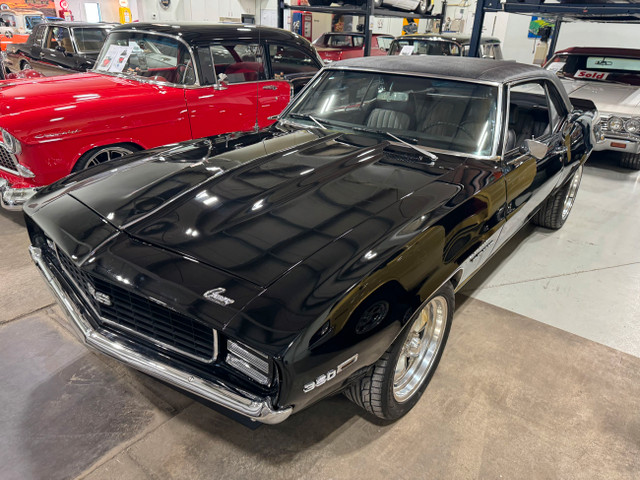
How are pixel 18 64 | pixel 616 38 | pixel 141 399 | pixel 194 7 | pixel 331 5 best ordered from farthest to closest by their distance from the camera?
pixel 194 7 < pixel 616 38 < pixel 18 64 < pixel 331 5 < pixel 141 399

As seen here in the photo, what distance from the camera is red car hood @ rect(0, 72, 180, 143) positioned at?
3.37 m

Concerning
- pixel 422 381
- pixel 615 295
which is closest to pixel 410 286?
pixel 422 381

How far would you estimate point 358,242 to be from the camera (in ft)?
5.65

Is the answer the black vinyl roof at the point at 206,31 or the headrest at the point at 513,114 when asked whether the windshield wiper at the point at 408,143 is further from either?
the black vinyl roof at the point at 206,31

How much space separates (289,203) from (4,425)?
62.1 inches

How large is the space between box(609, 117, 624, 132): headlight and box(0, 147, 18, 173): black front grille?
617 centimetres

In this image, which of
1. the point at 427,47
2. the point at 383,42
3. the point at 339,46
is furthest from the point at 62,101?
the point at 383,42

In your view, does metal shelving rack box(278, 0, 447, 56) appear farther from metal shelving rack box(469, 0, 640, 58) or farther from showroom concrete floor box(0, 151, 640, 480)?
showroom concrete floor box(0, 151, 640, 480)

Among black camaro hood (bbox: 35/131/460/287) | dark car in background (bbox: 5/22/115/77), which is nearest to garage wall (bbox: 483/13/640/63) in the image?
dark car in background (bbox: 5/22/115/77)

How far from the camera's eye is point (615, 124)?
5.45 meters

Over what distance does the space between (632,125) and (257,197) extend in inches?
208

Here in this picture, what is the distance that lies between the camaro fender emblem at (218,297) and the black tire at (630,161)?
6.27 meters

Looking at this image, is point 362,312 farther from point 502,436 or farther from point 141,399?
point 141,399

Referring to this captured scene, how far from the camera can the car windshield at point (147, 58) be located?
427 centimetres
